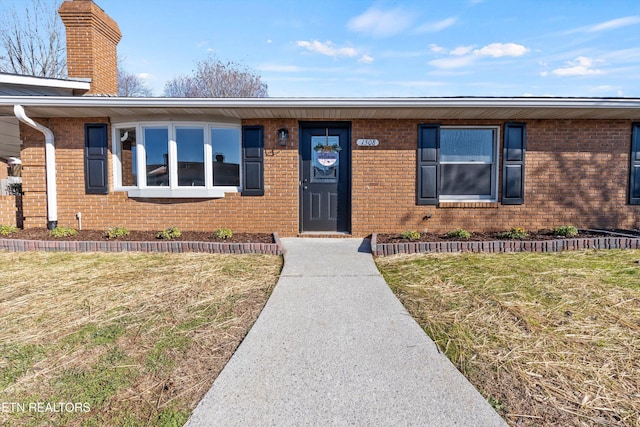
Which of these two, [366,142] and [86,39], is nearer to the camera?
[366,142]

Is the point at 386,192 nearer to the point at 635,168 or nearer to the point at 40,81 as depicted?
the point at 635,168

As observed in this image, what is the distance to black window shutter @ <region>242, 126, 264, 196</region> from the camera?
688 cm

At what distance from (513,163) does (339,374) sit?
246 inches

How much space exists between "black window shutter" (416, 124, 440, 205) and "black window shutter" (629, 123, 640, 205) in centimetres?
380

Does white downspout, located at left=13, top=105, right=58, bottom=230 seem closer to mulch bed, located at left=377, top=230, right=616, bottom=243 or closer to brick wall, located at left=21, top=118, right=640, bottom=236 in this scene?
brick wall, located at left=21, top=118, right=640, bottom=236

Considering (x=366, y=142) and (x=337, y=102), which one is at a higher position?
(x=337, y=102)

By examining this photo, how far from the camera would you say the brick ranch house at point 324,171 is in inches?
271

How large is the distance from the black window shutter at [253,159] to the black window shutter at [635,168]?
23.7ft

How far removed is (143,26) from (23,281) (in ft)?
26.7

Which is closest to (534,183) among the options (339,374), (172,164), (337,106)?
(337,106)

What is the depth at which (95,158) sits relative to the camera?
6.91 meters

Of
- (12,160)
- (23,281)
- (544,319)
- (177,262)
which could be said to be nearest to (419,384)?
(544,319)

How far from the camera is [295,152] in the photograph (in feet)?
22.7

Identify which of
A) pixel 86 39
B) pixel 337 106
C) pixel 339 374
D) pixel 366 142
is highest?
pixel 86 39
